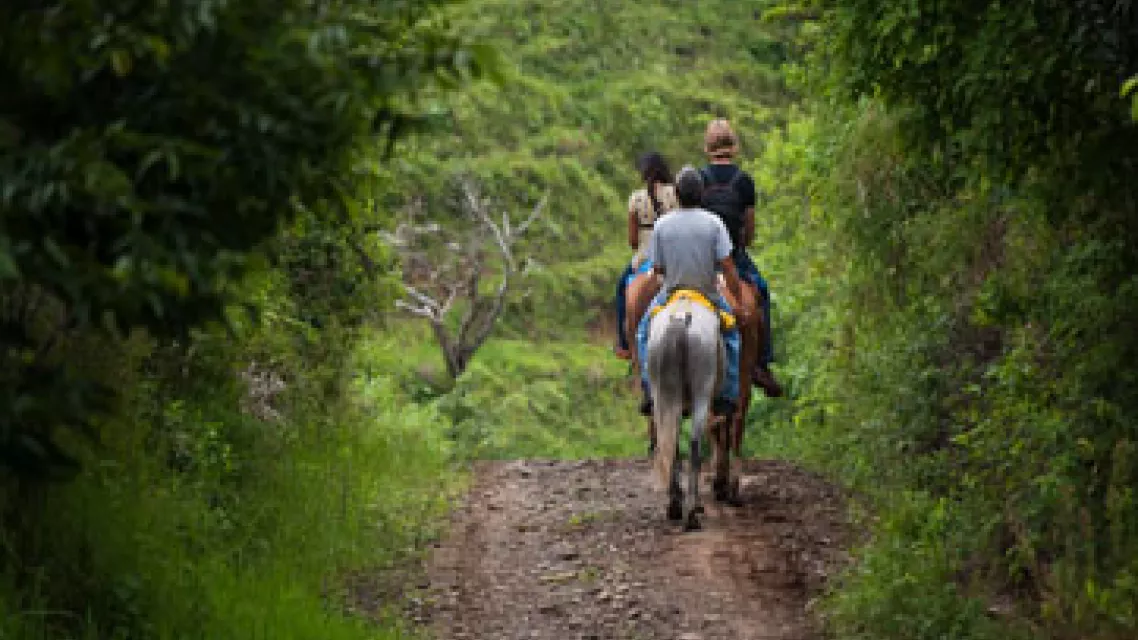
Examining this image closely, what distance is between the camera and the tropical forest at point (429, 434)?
446cm

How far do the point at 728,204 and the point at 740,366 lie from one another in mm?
1279

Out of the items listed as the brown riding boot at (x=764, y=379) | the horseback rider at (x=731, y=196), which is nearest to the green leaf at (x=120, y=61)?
the horseback rider at (x=731, y=196)

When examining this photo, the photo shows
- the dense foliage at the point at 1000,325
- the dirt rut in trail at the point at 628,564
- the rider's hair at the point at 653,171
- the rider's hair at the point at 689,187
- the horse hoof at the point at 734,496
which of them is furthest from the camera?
the rider's hair at the point at 653,171

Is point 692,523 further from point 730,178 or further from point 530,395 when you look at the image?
point 530,395

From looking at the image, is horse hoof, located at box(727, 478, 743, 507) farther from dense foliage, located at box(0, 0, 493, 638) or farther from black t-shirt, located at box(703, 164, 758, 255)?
dense foliage, located at box(0, 0, 493, 638)

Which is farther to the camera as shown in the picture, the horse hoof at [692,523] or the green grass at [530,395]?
the green grass at [530,395]

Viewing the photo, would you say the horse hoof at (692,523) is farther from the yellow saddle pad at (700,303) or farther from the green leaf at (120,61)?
A: the green leaf at (120,61)

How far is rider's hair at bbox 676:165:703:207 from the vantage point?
37.6 ft

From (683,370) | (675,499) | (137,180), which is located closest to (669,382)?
(683,370)

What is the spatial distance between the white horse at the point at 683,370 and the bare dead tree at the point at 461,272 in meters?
15.8

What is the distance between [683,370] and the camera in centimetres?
1124

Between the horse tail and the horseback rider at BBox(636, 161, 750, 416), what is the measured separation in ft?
1.33

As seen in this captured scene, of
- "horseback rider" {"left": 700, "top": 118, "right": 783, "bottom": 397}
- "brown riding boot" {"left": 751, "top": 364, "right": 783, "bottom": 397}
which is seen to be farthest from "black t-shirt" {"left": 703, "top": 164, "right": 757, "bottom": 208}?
"brown riding boot" {"left": 751, "top": 364, "right": 783, "bottom": 397}

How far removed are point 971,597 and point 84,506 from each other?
450 centimetres
